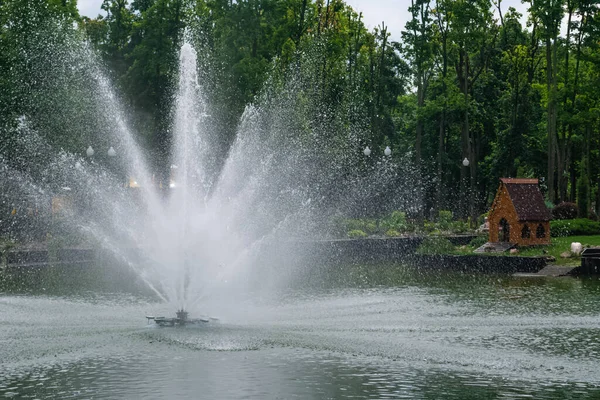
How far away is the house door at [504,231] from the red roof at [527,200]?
142cm

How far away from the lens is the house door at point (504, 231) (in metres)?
47.5

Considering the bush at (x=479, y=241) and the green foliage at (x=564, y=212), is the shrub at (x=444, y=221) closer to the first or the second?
the green foliage at (x=564, y=212)

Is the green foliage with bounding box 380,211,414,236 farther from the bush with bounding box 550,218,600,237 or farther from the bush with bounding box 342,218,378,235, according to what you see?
the bush with bounding box 550,218,600,237

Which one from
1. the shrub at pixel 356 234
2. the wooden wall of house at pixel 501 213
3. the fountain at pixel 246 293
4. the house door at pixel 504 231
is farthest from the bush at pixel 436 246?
the shrub at pixel 356 234

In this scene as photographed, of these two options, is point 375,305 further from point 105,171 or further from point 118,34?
point 118,34

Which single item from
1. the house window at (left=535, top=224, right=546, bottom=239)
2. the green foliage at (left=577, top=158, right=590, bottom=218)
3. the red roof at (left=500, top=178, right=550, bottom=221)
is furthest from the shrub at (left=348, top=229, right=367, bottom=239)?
the green foliage at (left=577, top=158, right=590, bottom=218)

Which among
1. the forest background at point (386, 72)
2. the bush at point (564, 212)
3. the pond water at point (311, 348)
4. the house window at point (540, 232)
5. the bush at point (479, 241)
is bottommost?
the pond water at point (311, 348)

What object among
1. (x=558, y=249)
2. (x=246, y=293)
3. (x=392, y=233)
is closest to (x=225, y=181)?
(x=392, y=233)

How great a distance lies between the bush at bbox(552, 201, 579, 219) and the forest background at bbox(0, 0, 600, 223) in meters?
1.66

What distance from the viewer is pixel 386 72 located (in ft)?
264

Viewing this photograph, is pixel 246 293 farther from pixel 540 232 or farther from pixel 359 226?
pixel 359 226

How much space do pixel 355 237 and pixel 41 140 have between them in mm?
19400

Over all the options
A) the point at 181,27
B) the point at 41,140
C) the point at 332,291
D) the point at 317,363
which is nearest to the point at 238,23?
the point at 181,27

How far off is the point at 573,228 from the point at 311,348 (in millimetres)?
32332
